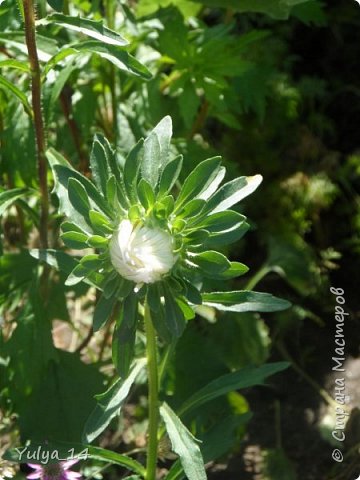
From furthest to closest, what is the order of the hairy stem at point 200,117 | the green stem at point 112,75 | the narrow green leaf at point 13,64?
the hairy stem at point 200,117, the green stem at point 112,75, the narrow green leaf at point 13,64

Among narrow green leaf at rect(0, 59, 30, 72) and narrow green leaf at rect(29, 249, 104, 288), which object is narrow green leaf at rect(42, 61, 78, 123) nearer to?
narrow green leaf at rect(0, 59, 30, 72)

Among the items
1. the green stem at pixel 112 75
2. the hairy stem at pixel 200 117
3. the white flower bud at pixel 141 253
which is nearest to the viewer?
A: the white flower bud at pixel 141 253

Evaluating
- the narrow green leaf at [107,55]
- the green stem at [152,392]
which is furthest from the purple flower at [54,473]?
the narrow green leaf at [107,55]

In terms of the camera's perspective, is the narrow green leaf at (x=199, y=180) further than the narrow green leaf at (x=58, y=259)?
No

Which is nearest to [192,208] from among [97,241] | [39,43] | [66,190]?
[97,241]

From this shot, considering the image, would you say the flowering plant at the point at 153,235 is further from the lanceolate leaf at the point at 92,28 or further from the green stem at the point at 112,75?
the green stem at the point at 112,75

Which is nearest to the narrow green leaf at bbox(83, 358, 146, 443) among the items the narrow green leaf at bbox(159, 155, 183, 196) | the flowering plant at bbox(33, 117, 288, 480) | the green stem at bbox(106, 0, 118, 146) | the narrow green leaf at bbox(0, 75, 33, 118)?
the flowering plant at bbox(33, 117, 288, 480)
